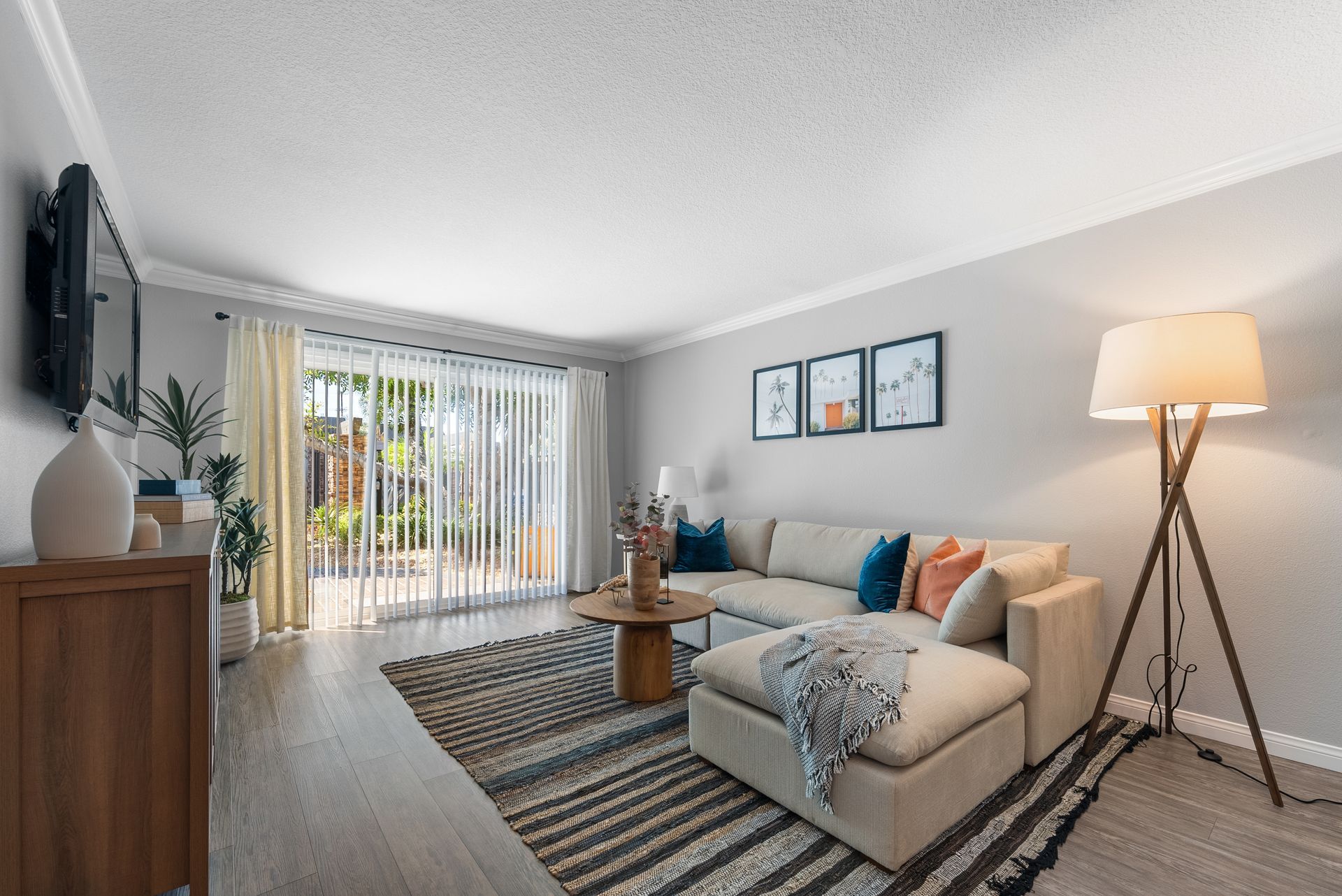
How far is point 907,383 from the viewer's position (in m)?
3.77

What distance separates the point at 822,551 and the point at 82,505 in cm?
349

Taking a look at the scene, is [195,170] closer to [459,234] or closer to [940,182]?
[459,234]

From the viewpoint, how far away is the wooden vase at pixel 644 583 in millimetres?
3068

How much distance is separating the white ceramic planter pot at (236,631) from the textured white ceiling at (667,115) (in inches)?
84.7

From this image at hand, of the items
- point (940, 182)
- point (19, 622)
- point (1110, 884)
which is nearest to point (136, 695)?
point (19, 622)

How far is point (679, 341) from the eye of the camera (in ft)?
18.3

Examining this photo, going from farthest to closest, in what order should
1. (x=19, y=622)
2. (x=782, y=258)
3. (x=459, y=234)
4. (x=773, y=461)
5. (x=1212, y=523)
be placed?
(x=773, y=461)
(x=782, y=258)
(x=459, y=234)
(x=1212, y=523)
(x=19, y=622)

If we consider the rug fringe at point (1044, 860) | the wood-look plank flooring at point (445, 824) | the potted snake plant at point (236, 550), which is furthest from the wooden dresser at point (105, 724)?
the potted snake plant at point (236, 550)

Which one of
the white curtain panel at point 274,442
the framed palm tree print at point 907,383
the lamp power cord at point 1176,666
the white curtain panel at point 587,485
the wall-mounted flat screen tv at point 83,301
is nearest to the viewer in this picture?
the wall-mounted flat screen tv at point 83,301

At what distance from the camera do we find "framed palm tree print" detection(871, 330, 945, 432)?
11.9 ft

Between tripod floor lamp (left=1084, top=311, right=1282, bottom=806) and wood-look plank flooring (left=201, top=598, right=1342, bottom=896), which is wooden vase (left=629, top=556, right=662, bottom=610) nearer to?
wood-look plank flooring (left=201, top=598, right=1342, bottom=896)

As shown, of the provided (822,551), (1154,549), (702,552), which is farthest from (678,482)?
(1154,549)

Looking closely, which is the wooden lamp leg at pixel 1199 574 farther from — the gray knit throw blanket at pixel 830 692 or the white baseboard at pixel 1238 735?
the gray knit throw blanket at pixel 830 692

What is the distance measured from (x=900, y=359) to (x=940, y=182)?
1.31 meters
